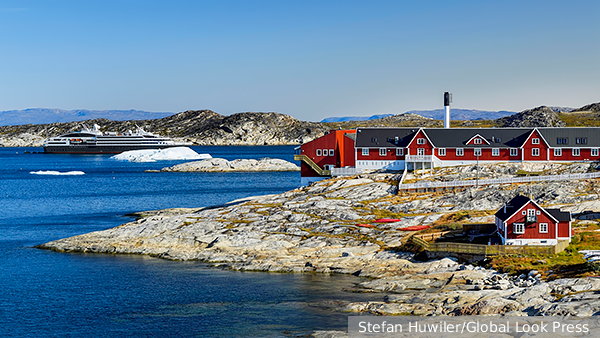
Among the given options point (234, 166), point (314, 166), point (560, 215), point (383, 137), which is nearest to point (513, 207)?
point (560, 215)

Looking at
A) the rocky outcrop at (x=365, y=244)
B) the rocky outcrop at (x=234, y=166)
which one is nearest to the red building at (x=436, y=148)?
the rocky outcrop at (x=365, y=244)

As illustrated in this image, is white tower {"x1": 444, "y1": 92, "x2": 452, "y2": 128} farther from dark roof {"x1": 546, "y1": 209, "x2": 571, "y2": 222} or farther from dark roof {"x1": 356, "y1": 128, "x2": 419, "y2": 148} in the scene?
dark roof {"x1": 546, "y1": 209, "x2": 571, "y2": 222}

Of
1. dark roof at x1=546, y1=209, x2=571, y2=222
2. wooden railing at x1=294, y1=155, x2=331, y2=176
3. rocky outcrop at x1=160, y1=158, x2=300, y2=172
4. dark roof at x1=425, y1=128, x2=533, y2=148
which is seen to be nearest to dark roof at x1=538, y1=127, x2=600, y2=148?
dark roof at x1=425, y1=128, x2=533, y2=148

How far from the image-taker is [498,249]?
44562 millimetres

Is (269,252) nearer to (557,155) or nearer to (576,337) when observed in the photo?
(576,337)

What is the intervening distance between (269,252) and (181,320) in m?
16.4

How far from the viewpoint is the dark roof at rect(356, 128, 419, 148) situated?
7862 cm

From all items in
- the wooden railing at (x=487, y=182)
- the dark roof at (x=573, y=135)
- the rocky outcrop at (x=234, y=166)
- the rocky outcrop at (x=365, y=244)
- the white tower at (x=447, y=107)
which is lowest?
the rocky outcrop at (x=365, y=244)

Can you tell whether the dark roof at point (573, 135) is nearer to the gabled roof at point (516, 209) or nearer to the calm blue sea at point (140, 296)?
the gabled roof at point (516, 209)

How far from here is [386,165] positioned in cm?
7862

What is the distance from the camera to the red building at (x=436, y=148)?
73.8 m

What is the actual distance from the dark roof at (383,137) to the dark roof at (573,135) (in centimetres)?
1641

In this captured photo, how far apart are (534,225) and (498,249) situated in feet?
10.4

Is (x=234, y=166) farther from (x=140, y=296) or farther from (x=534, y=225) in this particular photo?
(x=534, y=225)
